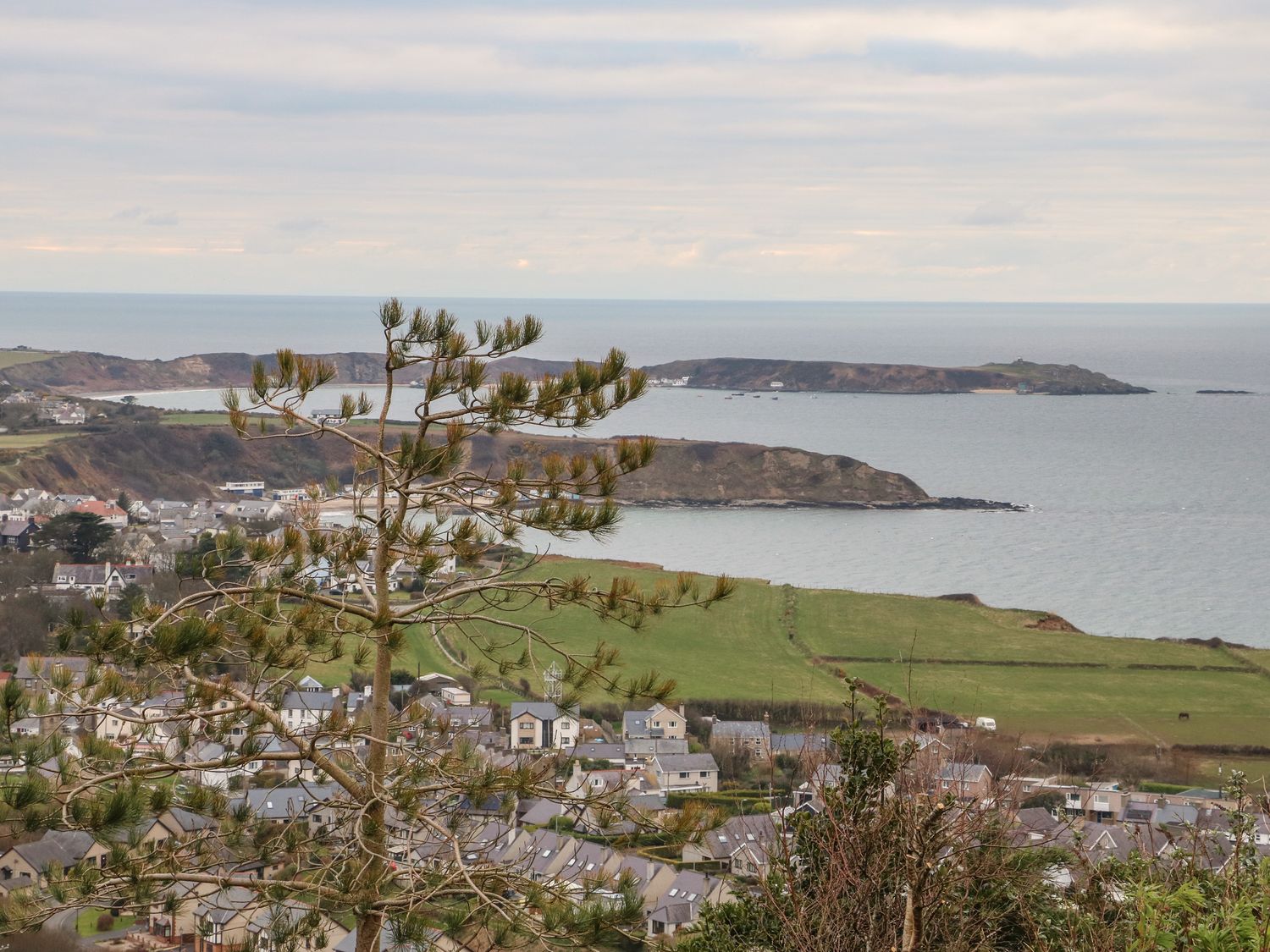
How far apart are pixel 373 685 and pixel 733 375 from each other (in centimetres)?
11139

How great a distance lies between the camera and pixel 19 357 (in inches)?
3696

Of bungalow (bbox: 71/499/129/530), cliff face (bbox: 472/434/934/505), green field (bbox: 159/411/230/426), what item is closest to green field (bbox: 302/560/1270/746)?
bungalow (bbox: 71/499/129/530)

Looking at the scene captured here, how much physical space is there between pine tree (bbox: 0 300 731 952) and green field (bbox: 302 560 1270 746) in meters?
17.6

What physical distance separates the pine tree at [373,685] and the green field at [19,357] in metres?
91.8

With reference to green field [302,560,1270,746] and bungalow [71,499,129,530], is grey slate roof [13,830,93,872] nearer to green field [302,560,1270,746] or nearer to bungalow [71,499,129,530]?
green field [302,560,1270,746]

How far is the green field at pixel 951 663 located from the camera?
25375 millimetres

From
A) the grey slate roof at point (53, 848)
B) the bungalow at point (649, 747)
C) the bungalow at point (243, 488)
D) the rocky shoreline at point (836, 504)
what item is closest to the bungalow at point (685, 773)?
the bungalow at point (649, 747)

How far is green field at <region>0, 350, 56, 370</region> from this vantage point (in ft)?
297

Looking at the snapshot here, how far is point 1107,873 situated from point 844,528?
4960 centimetres

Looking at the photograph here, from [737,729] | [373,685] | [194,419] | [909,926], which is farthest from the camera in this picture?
[194,419]

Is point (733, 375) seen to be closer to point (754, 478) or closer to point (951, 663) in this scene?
Answer: point (754, 478)

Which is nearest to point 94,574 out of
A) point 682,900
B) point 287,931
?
point 682,900

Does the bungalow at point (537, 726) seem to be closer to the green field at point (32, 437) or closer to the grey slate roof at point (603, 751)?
the grey slate roof at point (603, 751)

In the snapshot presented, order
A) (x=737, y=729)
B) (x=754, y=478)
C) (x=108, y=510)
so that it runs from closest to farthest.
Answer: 1. (x=737, y=729)
2. (x=108, y=510)
3. (x=754, y=478)
